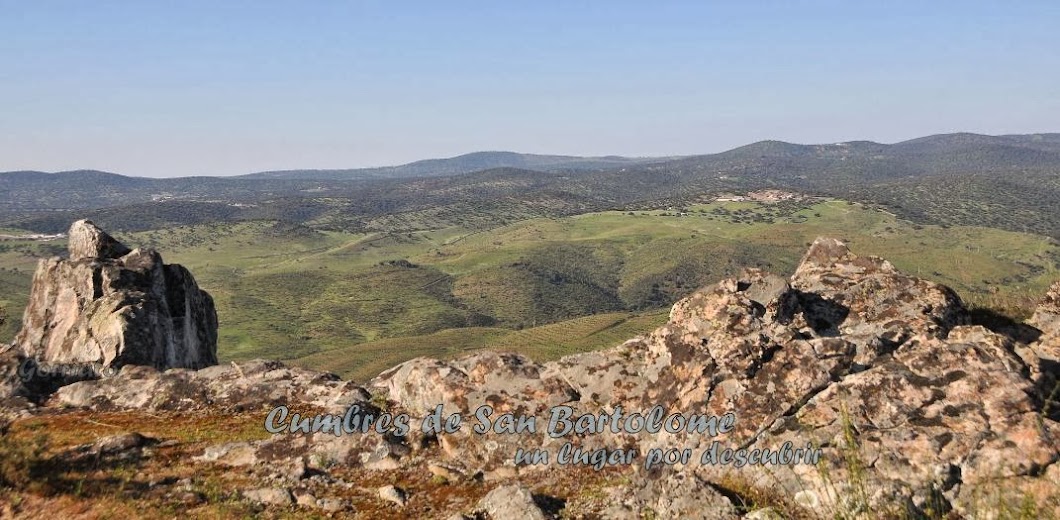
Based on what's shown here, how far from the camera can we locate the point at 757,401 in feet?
62.6

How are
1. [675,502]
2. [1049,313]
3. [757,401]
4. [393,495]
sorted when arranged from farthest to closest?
[1049,313] → [757,401] → [393,495] → [675,502]

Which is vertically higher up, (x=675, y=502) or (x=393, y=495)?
Result: (x=675, y=502)

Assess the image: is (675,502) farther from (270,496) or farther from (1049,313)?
(1049,313)

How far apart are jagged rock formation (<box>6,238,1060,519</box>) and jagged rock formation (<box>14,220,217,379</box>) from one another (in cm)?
548

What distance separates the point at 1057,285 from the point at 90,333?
51209 mm

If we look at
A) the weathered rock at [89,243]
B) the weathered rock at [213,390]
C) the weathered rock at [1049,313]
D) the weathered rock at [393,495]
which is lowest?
the weathered rock at [213,390]

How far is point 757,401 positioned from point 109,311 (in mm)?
36399

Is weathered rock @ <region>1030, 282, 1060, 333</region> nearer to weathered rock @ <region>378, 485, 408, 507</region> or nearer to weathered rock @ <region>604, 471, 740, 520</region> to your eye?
weathered rock @ <region>604, 471, 740, 520</region>

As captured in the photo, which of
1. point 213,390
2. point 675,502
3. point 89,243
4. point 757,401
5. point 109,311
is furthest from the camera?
point 89,243

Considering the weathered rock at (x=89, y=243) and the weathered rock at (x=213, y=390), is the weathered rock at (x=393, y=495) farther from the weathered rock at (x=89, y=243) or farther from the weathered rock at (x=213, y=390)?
the weathered rock at (x=89, y=243)

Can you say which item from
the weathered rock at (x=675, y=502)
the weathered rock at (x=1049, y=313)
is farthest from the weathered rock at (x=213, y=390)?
the weathered rock at (x=1049, y=313)

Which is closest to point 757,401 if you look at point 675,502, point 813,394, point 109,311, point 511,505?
point 813,394

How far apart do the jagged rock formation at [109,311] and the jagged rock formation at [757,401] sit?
18.0 ft

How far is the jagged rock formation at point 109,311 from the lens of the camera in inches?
1411
